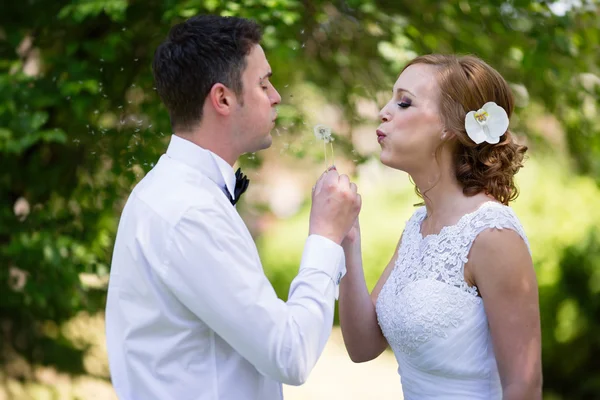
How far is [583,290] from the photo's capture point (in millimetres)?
6348

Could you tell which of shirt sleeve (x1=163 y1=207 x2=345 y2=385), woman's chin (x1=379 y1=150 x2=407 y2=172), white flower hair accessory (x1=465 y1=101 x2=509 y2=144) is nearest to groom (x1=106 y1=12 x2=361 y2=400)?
shirt sleeve (x1=163 y1=207 x2=345 y2=385)

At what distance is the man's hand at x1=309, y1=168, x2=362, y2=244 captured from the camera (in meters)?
2.02

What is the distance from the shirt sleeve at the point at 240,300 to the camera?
181 centimetres

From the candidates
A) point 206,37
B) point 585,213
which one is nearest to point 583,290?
point 585,213

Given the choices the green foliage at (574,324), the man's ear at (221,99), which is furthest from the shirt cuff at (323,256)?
the green foliage at (574,324)

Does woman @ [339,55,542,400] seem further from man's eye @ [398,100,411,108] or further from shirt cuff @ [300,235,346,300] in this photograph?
shirt cuff @ [300,235,346,300]

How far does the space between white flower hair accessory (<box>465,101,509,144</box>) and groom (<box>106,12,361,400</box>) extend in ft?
1.83

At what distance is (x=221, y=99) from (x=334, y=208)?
450 millimetres

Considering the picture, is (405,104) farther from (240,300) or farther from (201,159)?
(240,300)

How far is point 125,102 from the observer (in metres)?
4.43

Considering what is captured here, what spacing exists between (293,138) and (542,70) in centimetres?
157

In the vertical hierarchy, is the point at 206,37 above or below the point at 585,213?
above

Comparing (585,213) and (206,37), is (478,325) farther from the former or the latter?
(585,213)

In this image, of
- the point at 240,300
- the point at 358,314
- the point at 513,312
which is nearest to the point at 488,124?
the point at 513,312
